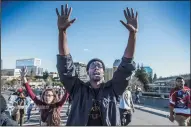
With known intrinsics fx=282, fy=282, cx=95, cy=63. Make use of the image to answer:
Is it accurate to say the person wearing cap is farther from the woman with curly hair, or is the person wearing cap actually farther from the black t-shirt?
the woman with curly hair

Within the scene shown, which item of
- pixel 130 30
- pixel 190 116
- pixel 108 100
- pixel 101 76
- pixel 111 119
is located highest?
pixel 130 30

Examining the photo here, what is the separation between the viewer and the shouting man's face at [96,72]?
2.10 metres

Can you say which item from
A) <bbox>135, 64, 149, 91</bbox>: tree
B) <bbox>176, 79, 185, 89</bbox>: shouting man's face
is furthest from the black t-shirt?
<bbox>135, 64, 149, 91</bbox>: tree

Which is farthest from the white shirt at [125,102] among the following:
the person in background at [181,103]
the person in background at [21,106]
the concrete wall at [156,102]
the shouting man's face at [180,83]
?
the concrete wall at [156,102]

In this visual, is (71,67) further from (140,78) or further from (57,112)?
(140,78)

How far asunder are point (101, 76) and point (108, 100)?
→ 187 millimetres

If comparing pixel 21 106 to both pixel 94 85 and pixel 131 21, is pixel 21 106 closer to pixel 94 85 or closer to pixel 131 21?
pixel 94 85

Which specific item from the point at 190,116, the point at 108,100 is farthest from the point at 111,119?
the point at 190,116

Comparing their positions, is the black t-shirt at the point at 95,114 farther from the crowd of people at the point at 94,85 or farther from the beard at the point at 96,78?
the beard at the point at 96,78

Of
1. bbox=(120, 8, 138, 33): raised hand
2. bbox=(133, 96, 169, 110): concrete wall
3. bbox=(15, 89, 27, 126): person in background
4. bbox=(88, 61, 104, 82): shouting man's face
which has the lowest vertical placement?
bbox=(133, 96, 169, 110): concrete wall

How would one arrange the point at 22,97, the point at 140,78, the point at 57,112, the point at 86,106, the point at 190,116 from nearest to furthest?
the point at 86,106
the point at 57,112
the point at 190,116
the point at 22,97
the point at 140,78

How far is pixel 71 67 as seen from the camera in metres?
2.11

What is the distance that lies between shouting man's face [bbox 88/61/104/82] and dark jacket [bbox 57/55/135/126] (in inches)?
2.7

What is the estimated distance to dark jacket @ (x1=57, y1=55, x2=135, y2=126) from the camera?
2018 millimetres
